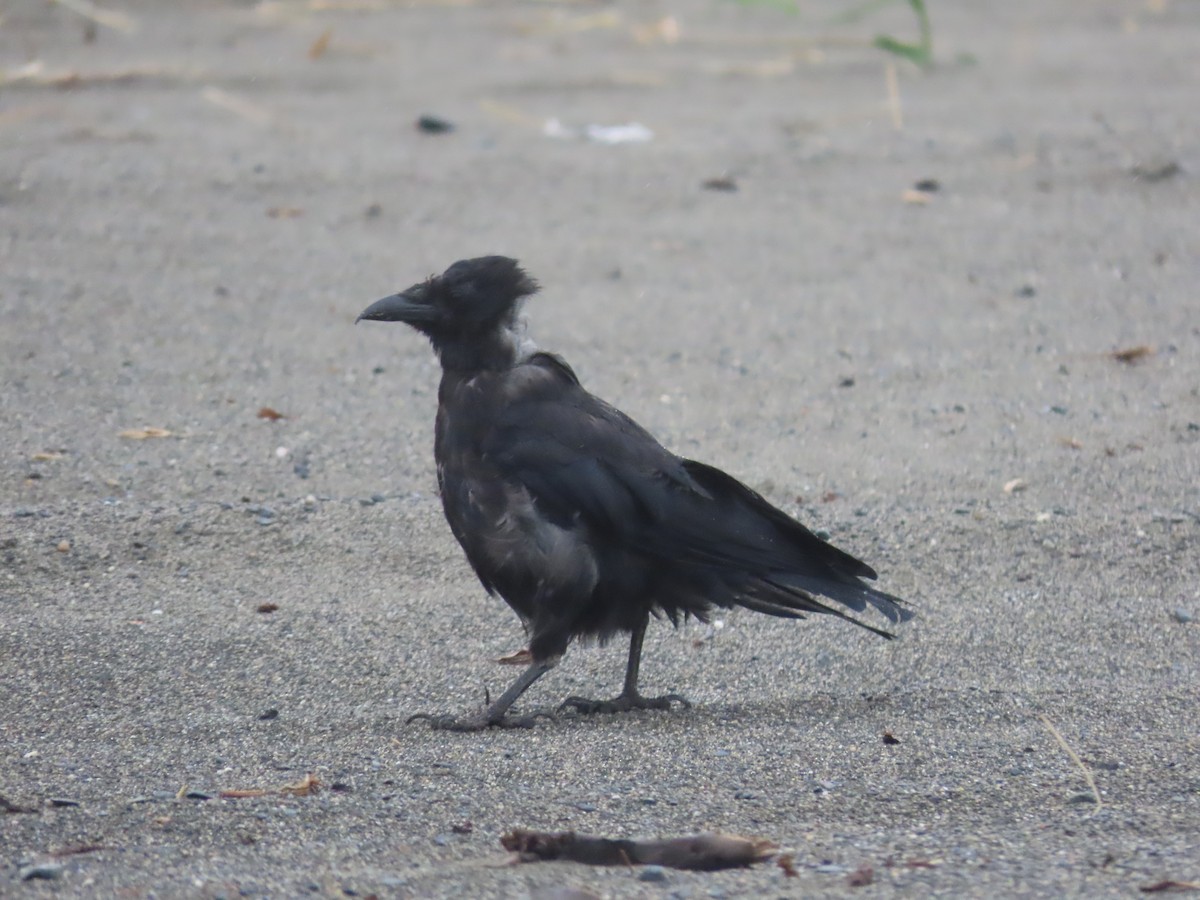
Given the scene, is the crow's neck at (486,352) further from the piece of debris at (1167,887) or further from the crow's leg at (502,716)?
the piece of debris at (1167,887)

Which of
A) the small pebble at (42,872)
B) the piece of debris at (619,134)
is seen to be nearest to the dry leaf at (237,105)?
the piece of debris at (619,134)

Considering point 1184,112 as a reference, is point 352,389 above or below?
below

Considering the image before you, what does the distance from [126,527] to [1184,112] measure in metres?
7.90

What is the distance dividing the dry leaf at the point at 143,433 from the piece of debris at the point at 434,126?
4.58 metres

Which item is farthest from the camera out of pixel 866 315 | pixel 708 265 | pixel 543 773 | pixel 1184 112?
pixel 1184 112

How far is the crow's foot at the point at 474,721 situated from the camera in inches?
162

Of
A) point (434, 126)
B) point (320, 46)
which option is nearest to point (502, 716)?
point (434, 126)

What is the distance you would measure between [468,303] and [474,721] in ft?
3.66

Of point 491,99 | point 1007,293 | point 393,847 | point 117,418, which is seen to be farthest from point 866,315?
point 393,847

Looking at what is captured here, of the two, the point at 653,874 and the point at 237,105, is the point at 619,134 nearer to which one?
the point at 237,105

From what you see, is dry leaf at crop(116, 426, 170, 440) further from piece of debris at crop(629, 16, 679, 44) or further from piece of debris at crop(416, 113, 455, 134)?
piece of debris at crop(629, 16, 679, 44)

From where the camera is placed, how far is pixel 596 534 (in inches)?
167

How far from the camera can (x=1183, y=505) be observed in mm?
5480

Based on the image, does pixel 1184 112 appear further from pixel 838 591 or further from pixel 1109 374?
pixel 838 591
